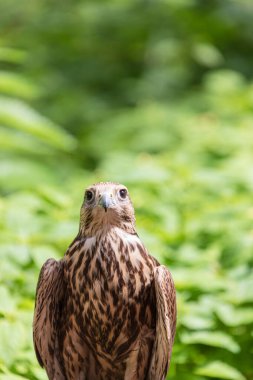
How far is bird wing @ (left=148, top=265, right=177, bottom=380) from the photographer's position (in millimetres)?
3570

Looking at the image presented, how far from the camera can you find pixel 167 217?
19.0 feet

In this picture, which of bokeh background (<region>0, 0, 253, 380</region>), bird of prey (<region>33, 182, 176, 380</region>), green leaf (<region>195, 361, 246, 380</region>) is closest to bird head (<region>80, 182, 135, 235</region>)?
bird of prey (<region>33, 182, 176, 380</region>)

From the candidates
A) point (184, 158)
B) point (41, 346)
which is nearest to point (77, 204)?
point (184, 158)

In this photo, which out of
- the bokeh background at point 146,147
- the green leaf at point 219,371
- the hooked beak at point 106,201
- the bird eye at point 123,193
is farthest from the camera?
the bokeh background at point 146,147

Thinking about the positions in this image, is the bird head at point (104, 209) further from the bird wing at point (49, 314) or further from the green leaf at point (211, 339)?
the green leaf at point (211, 339)

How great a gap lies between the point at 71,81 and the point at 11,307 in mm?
7681

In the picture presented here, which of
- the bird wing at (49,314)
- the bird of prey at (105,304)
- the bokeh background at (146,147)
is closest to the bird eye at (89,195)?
the bird of prey at (105,304)

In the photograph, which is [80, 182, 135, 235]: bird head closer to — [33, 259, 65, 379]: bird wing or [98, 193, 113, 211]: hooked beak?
[98, 193, 113, 211]: hooked beak

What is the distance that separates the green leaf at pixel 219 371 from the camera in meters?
4.39

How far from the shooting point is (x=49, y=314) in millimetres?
3711

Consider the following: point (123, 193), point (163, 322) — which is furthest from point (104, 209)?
point (163, 322)

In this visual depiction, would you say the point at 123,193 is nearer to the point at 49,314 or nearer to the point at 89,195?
the point at 89,195

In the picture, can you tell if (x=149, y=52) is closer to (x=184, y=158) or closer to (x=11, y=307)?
(x=184, y=158)

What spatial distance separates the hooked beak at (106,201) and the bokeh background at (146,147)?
78cm
